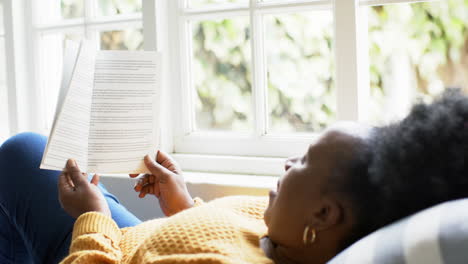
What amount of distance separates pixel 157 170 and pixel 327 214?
0.58 metres

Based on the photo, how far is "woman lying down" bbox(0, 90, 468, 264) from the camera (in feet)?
2.54

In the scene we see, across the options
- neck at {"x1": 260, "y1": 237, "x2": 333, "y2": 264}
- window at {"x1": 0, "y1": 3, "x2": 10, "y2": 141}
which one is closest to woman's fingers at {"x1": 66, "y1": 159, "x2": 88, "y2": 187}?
neck at {"x1": 260, "y1": 237, "x2": 333, "y2": 264}

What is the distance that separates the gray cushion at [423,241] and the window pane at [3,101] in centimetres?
193

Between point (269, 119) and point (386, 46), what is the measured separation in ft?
1.36

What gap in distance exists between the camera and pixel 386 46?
5.70 ft

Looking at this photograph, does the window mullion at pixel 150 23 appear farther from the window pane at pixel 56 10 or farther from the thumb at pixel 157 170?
the thumb at pixel 157 170

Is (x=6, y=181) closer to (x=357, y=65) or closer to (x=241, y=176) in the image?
(x=241, y=176)

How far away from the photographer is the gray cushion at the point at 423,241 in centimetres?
66

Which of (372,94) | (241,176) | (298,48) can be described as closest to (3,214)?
(241,176)

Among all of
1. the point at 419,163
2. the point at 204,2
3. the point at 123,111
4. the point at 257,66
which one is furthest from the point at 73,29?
the point at 419,163

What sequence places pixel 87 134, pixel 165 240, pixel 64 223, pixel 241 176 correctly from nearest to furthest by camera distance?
pixel 165 240 → pixel 87 134 → pixel 64 223 → pixel 241 176

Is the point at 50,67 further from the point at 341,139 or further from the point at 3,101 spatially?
the point at 341,139

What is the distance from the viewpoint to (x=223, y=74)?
193cm

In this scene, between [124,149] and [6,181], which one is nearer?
[124,149]
